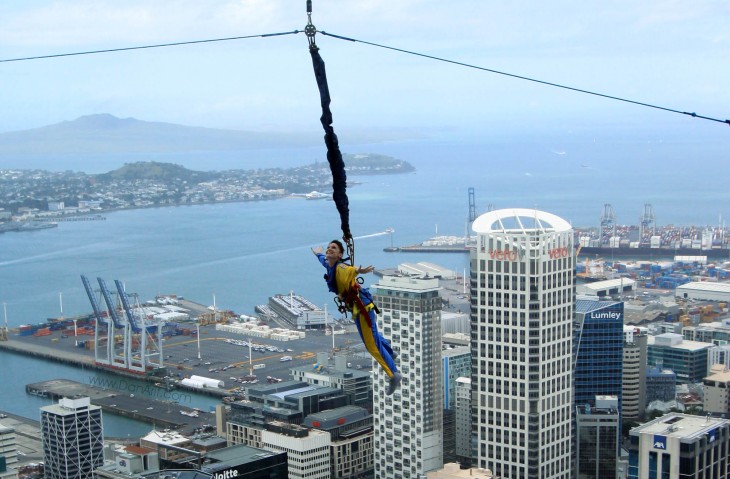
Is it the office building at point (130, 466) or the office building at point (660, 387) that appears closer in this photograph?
the office building at point (130, 466)

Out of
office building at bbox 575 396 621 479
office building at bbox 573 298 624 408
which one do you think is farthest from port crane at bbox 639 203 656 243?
office building at bbox 575 396 621 479

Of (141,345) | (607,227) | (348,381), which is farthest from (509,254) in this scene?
(607,227)

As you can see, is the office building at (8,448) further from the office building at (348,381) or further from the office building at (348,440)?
the office building at (348,381)

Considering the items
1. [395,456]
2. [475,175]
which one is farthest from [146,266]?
[475,175]

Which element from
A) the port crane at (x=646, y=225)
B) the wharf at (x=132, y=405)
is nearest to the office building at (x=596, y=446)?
the wharf at (x=132, y=405)

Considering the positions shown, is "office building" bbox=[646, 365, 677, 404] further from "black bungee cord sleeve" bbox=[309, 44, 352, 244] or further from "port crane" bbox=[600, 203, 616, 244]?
"port crane" bbox=[600, 203, 616, 244]

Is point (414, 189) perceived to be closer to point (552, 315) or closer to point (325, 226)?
point (325, 226)

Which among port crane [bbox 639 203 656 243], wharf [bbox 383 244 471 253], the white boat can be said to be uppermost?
the white boat
